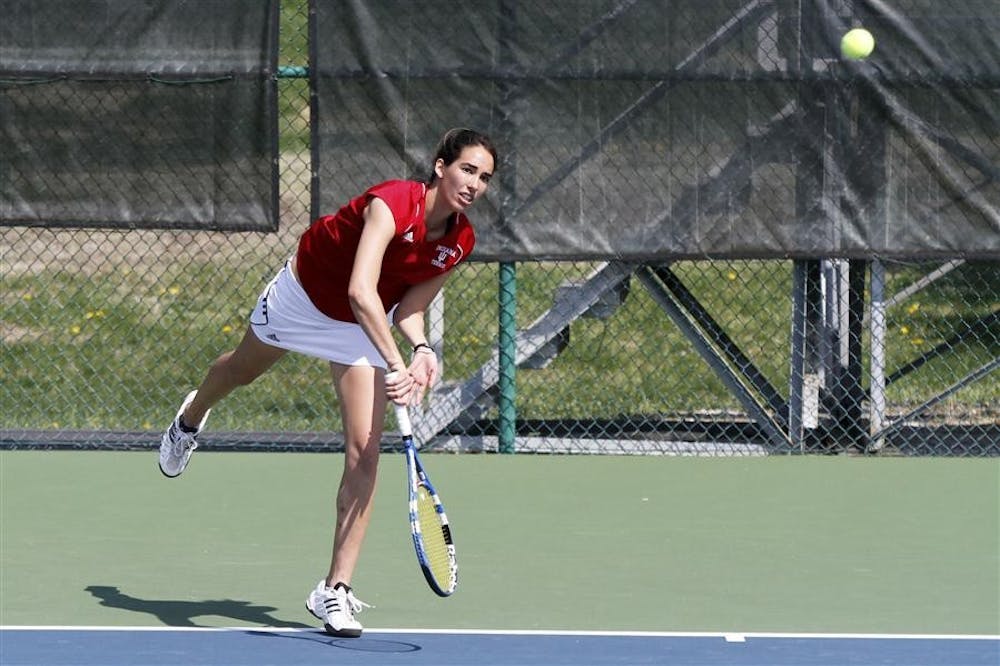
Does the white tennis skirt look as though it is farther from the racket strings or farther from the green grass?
the green grass

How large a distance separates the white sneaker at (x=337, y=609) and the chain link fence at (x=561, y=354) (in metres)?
3.15

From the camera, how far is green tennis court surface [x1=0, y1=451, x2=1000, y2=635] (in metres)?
5.34

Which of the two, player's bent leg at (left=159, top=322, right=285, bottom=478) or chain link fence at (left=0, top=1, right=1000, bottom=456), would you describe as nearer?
player's bent leg at (left=159, top=322, right=285, bottom=478)

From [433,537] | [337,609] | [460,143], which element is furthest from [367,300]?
[337,609]

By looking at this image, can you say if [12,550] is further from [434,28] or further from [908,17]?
[908,17]

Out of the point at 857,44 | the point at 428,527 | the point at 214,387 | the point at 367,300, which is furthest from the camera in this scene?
the point at 857,44

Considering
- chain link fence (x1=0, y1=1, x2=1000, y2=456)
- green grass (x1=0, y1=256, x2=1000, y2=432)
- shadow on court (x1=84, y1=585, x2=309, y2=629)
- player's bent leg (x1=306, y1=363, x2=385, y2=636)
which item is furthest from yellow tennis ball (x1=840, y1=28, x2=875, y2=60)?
shadow on court (x1=84, y1=585, x2=309, y2=629)

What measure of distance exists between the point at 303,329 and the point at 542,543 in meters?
1.42

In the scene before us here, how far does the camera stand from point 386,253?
16.8 ft

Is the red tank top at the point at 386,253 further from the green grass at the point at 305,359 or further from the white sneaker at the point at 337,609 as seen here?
the green grass at the point at 305,359

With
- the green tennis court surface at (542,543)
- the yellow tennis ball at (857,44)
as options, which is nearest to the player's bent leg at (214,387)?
the green tennis court surface at (542,543)

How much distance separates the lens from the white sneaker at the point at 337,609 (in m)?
4.93

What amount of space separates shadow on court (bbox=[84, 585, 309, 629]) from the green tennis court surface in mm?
12

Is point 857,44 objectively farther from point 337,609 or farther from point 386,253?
point 337,609
